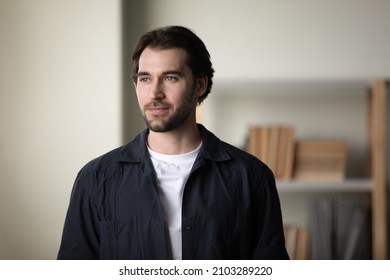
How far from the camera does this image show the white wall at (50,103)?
67.2 inches

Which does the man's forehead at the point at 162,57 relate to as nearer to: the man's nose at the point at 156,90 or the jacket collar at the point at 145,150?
the man's nose at the point at 156,90

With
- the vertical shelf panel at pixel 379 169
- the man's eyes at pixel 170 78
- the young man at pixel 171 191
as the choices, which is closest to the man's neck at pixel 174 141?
the young man at pixel 171 191

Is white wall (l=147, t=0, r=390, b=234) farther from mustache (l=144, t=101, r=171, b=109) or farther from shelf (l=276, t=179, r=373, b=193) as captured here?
mustache (l=144, t=101, r=171, b=109)

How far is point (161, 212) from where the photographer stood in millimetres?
1220

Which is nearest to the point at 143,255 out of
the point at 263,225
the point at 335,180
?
the point at 263,225

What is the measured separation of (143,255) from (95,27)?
97 cm

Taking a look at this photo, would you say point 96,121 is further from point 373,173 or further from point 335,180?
point 373,173

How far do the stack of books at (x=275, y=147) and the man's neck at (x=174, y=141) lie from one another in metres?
0.89

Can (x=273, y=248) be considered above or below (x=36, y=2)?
below

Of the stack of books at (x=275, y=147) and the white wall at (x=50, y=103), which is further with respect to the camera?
the stack of books at (x=275, y=147)

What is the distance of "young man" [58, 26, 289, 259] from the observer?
123 cm

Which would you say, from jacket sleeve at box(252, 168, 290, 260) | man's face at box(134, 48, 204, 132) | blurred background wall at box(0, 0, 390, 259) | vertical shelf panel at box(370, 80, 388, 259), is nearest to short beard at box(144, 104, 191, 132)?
man's face at box(134, 48, 204, 132)
